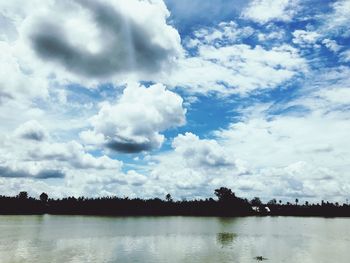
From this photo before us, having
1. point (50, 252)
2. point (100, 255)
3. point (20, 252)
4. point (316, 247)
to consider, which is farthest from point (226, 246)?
point (20, 252)

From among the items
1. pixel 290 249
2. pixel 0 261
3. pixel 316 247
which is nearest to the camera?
pixel 0 261

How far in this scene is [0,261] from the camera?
41875mm

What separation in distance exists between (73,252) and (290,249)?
94.3 ft

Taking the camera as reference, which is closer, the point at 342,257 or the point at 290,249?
the point at 342,257

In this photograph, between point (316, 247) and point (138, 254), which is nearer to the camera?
point (138, 254)

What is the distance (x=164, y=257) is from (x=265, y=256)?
11659 mm

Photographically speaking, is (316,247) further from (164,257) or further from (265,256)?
(164,257)

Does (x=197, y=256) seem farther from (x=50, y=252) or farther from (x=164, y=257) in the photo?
(x=50, y=252)

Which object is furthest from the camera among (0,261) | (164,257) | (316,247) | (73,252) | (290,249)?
(316,247)

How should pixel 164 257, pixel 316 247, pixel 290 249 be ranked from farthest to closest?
pixel 316 247
pixel 290 249
pixel 164 257

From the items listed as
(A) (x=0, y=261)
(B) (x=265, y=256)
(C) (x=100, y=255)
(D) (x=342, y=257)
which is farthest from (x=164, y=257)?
(D) (x=342, y=257)

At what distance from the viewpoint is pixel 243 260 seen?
145 feet

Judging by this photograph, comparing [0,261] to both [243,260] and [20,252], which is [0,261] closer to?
[20,252]

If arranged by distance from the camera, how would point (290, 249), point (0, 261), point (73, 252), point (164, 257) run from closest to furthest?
point (0, 261) < point (164, 257) < point (73, 252) < point (290, 249)
